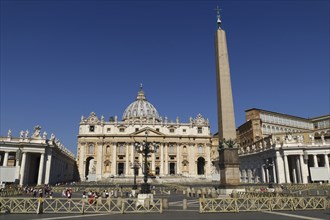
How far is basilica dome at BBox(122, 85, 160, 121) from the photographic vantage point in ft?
338

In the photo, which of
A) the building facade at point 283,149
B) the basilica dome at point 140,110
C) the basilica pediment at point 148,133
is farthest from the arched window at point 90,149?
the building facade at point 283,149

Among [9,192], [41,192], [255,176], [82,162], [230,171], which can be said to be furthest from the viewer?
[82,162]

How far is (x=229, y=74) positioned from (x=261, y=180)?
3936cm

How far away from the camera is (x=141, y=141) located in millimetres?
75125

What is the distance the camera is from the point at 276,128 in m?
67.9

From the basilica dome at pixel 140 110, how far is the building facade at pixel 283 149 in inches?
1475

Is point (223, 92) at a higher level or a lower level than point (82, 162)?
higher

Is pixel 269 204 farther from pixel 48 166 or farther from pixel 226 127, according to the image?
pixel 48 166

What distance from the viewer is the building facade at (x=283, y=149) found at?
4497 cm

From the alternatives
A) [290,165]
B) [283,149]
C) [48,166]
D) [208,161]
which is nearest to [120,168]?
[208,161]

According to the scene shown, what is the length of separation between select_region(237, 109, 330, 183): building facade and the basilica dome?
37466 mm

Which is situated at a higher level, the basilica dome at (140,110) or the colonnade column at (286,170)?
the basilica dome at (140,110)

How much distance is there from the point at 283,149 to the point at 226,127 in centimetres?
3125

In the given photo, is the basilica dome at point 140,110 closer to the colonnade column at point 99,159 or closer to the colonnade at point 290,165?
the colonnade column at point 99,159
